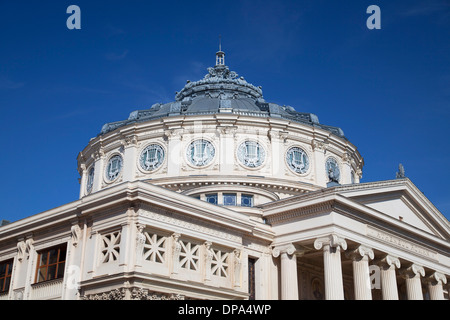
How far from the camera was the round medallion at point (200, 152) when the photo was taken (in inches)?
1877

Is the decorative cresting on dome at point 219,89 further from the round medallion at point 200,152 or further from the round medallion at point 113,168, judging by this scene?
the round medallion at point 113,168

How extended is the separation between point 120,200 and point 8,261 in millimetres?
11296

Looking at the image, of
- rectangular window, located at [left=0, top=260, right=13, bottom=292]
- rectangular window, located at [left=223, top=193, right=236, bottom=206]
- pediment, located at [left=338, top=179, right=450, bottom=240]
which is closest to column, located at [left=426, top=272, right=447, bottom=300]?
pediment, located at [left=338, top=179, right=450, bottom=240]

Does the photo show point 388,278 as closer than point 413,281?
Yes

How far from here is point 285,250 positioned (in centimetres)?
3716

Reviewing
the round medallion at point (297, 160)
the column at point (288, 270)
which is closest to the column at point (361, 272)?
the column at point (288, 270)

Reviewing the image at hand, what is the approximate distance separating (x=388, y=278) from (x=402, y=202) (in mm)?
6482

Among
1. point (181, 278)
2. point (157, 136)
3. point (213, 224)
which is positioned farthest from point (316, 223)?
point (157, 136)

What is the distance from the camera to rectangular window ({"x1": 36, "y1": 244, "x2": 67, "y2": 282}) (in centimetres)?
3414

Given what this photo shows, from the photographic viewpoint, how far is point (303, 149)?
50.1 m

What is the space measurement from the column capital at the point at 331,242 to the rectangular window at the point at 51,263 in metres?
14.3

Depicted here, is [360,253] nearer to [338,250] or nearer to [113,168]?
[338,250]

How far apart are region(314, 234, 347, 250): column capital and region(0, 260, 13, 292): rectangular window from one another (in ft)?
60.8

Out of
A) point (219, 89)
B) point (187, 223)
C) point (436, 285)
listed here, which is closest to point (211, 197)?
point (187, 223)
